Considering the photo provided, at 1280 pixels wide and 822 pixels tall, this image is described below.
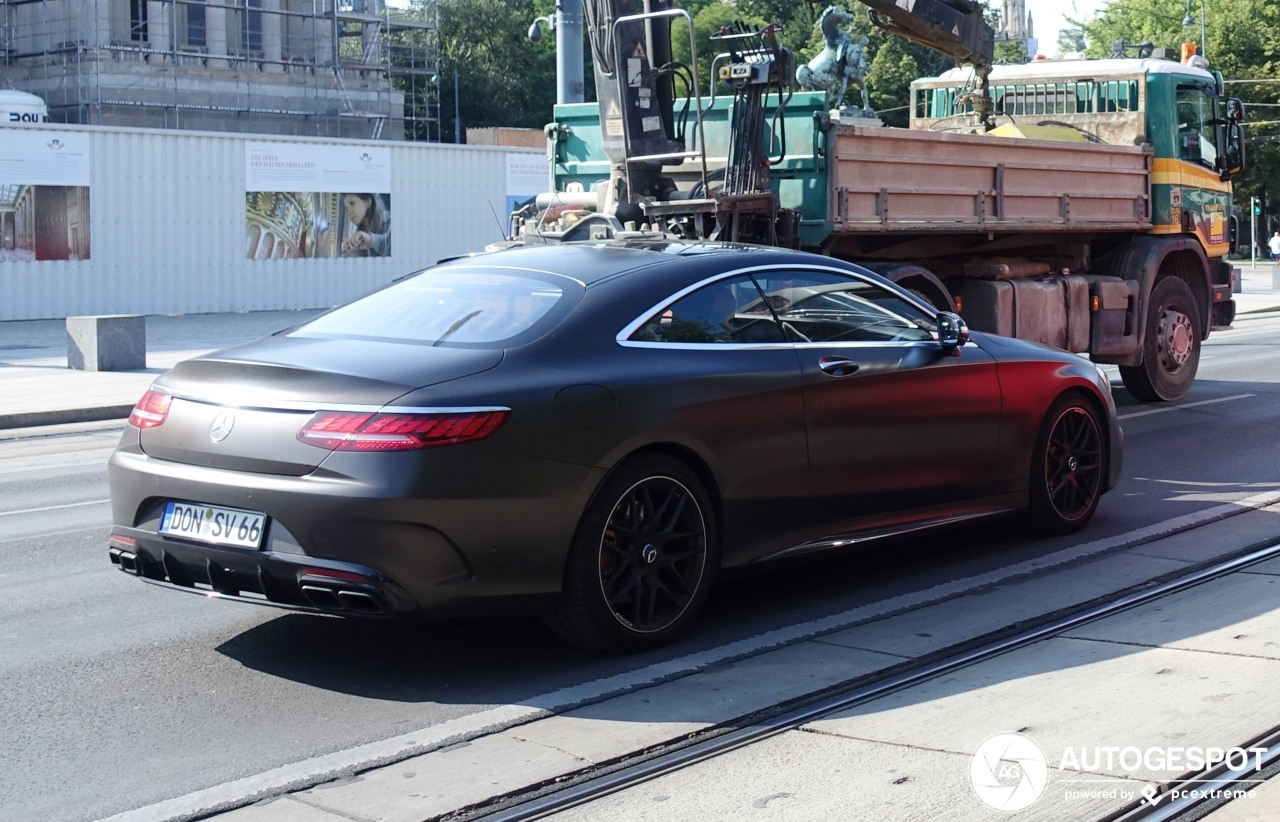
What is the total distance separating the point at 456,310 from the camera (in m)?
6.20

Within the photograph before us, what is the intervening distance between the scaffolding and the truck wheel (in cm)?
4298

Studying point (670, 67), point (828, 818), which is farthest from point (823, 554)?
point (670, 67)

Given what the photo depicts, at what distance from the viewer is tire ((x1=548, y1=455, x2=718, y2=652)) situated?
5.69 m

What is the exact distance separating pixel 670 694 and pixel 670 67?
857 cm

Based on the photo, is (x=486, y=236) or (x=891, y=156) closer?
(x=891, y=156)

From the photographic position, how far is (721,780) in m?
4.59

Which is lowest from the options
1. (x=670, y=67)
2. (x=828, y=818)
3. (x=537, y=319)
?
(x=828, y=818)

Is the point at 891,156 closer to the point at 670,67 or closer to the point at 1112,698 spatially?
the point at 670,67

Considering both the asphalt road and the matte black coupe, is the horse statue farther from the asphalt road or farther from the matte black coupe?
the matte black coupe

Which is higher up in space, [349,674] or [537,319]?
[537,319]

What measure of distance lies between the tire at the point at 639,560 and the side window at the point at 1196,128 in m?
11.0

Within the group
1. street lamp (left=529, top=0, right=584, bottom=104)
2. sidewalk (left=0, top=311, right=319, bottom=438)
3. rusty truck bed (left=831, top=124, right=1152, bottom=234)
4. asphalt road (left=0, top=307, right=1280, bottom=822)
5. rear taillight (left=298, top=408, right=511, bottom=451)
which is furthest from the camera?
street lamp (left=529, top=0, right=584, bottom=104)

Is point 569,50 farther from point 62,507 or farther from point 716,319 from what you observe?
point 716,319

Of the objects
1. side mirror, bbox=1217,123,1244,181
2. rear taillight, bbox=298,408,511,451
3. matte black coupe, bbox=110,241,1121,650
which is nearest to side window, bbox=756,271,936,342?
matte black coupe, bbox=110,241,1121,650
